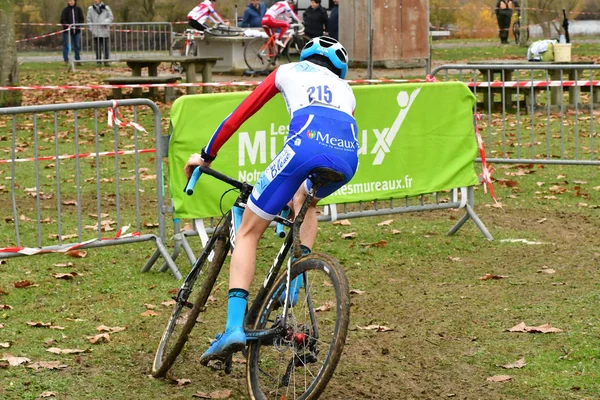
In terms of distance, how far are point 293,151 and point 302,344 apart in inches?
36.9

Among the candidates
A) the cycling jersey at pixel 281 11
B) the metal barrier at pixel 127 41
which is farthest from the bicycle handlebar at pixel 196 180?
the metal barrier at pixel 127 41

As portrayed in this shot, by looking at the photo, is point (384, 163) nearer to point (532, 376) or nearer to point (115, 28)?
point (532, 376)

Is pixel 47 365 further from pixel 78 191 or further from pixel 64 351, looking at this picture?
pixel 78 191

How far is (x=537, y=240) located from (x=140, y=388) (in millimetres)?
4905

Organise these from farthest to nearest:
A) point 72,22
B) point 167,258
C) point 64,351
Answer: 1. point 72,22
2. point 167,258
3. point 64,351

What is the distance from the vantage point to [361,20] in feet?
96.4

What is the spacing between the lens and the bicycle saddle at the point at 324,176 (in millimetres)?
5605

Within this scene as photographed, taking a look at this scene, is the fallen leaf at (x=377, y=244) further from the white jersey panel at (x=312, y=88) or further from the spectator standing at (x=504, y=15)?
the spectator standing at (x=504, y=15)

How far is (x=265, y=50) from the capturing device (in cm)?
2906

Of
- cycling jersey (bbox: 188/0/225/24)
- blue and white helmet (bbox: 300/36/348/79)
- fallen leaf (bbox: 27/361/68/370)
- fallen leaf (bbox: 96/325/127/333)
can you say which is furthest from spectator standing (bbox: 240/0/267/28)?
blue and white helmet (bbox: 300/36/348/79)

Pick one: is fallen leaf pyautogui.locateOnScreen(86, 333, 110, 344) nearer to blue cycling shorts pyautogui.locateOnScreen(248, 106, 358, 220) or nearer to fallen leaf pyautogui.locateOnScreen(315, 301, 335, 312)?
fallen leaf pyautogui.locateOnScreen(315, 301, 335, 312)

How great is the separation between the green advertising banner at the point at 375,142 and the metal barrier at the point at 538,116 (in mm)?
2306

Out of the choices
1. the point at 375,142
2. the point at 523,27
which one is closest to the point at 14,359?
the point at 375,142

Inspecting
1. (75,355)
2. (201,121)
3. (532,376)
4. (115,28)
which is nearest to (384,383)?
(532,376)
